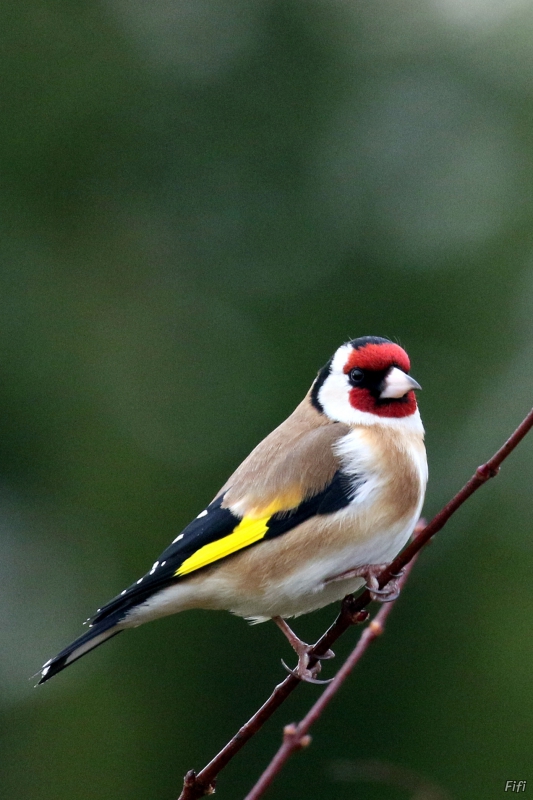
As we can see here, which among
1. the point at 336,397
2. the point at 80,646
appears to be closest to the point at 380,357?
the point at 336,397

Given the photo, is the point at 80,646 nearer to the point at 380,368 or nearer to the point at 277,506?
the point at 277,506

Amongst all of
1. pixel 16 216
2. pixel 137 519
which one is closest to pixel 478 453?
pixel 137 519

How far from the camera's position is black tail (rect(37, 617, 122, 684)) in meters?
2.75

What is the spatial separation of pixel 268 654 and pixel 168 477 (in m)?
1.38

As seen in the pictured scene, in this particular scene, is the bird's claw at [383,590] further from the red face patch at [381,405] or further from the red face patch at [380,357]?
the red face patch at [380,357]

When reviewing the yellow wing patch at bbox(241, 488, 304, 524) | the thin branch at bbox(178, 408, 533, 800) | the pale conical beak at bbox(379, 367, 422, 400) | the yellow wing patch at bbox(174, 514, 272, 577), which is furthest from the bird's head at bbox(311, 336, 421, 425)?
the thin branch at bbox(178, 408, 533, 800)

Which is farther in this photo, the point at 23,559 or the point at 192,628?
the point at 23,559

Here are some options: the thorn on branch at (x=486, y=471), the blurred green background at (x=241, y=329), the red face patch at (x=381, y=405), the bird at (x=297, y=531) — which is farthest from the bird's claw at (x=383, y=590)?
the blurred green background at (x=241, y=329)

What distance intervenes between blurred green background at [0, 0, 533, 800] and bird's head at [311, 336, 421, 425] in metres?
2.39

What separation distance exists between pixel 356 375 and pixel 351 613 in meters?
1.08

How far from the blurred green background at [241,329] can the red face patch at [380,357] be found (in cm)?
248

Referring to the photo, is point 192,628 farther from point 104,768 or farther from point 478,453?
point 478,453

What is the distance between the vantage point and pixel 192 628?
604cm

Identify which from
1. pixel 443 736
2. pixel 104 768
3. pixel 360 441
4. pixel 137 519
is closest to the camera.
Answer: pixel 360 441
